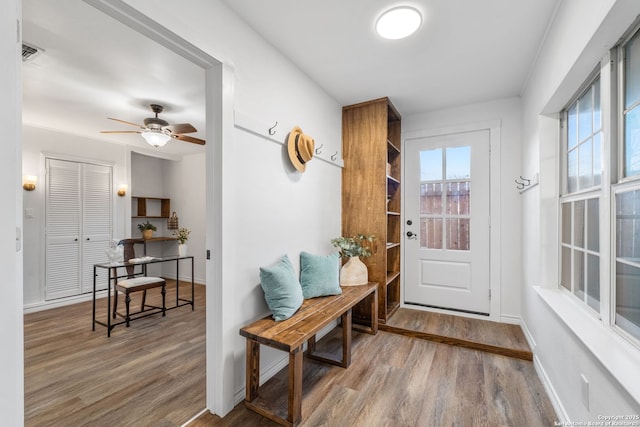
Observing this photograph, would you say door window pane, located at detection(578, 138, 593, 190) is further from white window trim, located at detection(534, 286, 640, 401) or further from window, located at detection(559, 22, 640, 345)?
white window trim, located at detection(534, 286, 640, 401)

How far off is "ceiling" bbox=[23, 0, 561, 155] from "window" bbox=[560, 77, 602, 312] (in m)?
0.66

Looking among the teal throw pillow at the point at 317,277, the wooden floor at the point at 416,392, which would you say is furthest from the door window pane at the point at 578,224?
the teal throw pillow at the point at 317,277

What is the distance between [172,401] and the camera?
1846mm

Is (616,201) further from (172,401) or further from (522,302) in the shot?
(172,401)

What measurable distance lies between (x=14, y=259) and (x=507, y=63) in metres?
3.13

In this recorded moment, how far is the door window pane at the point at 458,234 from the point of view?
3.21m

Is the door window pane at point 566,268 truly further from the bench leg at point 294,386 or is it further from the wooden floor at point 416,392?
the bench leg at point 294,386

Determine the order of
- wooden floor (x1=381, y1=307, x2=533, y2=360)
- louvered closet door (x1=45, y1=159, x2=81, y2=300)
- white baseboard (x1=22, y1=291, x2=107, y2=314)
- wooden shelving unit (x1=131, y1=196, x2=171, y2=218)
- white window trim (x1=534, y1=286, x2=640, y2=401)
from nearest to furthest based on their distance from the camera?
white window trim (x1=534, y1=286, x2=640, y2=401) → wooden floor (x1=381, y1=307, x2=533, y2=360) → white baseboard (x1=22, y1=291, x2=107, y2=314) → louvered closet door (x1=45, y1=159, x2=81, y2=300) → wooden shelving unit (x1=131, y1=196, x2=171, y2=218)

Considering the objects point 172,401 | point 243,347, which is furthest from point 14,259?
point 172,401

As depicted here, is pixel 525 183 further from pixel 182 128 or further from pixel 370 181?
pixel 182 128

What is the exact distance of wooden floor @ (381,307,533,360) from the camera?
2447 millimetres

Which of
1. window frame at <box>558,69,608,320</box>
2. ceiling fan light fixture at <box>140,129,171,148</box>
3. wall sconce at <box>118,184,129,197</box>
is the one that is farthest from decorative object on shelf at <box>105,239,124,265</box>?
window frame at <box>558,69,608,320</box>

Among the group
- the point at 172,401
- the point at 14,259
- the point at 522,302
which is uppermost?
the point at 14,259

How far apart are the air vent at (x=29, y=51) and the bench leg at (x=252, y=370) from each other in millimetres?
2571
